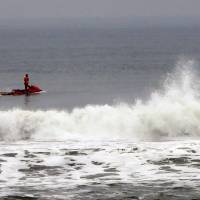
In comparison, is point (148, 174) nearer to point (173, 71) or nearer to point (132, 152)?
point (132, 152)

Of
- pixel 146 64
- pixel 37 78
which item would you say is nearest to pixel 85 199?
pixel 37 78

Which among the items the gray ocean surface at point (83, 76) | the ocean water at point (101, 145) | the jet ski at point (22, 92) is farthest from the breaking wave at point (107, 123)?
the jet ski at point (22, 92)

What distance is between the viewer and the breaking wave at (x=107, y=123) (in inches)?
1617

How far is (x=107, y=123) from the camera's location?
4309 centimetres

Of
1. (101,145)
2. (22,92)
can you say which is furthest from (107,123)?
(22,92)

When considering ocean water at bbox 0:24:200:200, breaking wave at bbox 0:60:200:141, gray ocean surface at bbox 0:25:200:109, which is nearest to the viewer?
ocean water at bbox 0:24:200:200

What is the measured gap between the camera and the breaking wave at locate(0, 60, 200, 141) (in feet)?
135

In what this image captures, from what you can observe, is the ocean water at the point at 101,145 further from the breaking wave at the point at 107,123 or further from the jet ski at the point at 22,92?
the jet ski at the point at 22,92

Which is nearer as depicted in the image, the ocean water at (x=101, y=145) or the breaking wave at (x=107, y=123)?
the ocean water at (x=101, y=145)

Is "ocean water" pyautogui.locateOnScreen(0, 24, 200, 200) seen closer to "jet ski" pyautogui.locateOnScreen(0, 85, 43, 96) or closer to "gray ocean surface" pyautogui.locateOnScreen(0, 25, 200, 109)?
"gray ocean surface" pyautogui.locateOnScreen(0, 25, 200, 109)

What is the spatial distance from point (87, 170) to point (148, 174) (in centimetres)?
291

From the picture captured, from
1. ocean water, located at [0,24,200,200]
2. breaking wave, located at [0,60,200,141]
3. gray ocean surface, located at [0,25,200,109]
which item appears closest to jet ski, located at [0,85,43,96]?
ocean water, located at [0,24,200,200]

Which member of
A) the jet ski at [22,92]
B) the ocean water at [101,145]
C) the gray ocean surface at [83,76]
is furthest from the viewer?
the jet ski at [22,92]

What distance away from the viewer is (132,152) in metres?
35.8
